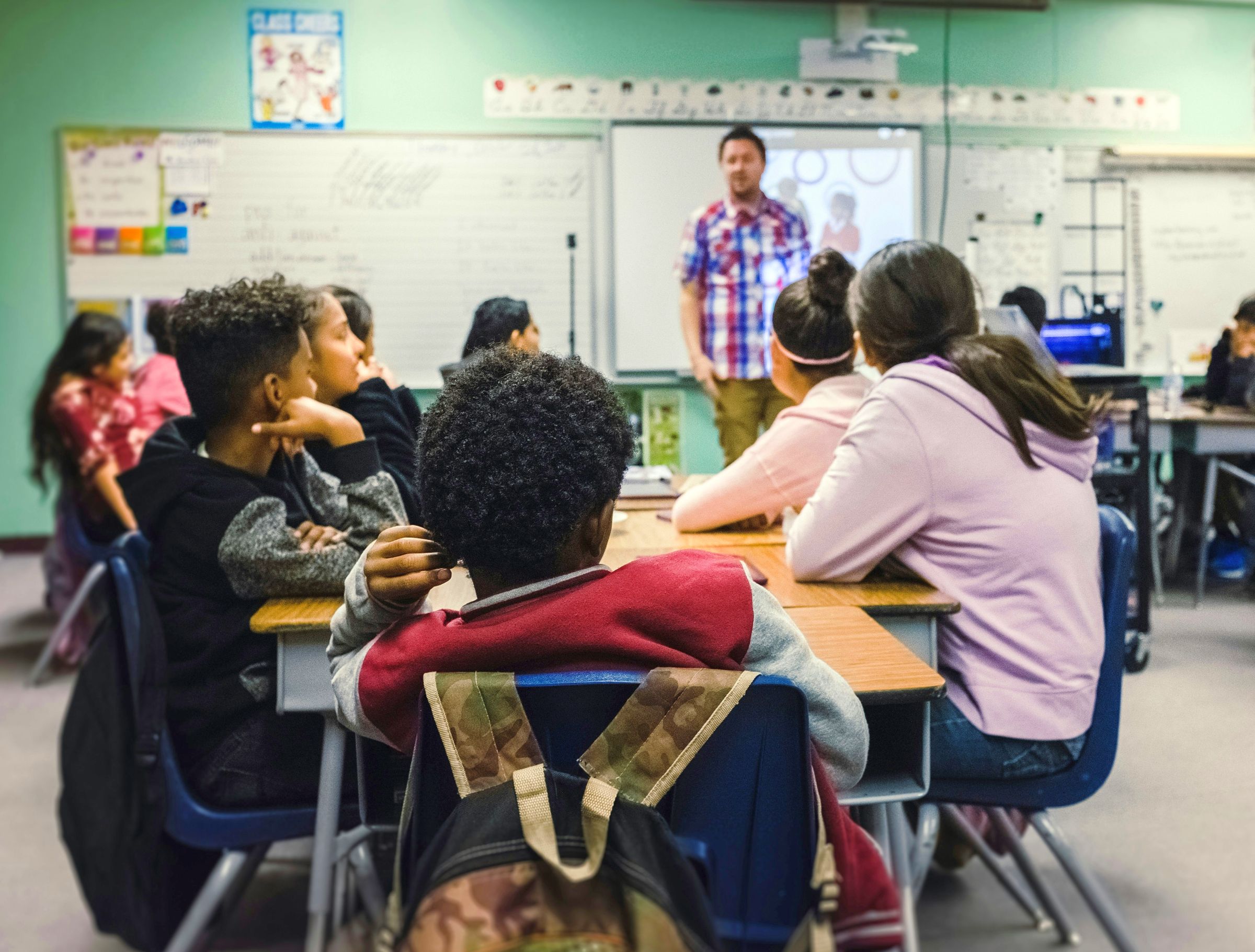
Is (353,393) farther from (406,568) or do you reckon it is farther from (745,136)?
(745,136)

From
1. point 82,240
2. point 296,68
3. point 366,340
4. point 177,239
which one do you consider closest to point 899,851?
point 366,340

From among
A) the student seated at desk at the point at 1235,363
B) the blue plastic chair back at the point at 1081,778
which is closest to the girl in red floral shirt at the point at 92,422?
the blue plastic chair back at the point at 1081,778

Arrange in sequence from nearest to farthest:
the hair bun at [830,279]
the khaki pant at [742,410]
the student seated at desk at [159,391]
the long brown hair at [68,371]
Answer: the hair bun at [830,279] < the long brown hair at [68,371] < the student seated at desk at [159,391] < the khaki pant at [742,410]

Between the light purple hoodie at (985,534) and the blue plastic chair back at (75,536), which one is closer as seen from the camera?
the light purple hoodie at (985,534)

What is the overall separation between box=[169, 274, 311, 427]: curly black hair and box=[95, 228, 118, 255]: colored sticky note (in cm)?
393

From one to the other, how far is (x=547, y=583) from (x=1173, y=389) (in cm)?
495

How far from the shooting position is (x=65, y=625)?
3.38 metres

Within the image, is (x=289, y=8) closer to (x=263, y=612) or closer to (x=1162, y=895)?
(x=263, y=612)

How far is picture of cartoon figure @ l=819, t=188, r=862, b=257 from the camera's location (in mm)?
5395

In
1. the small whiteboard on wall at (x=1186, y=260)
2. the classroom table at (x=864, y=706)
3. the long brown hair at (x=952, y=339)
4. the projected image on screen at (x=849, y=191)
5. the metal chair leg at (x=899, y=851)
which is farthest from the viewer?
the small whiteboard on wall at (x=1186, y=260)

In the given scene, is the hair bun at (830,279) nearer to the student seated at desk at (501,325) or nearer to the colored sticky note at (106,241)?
the student seated at desk at (501,325)

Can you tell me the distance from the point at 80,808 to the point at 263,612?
0.38 metres

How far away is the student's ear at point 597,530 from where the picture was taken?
0.92 meters

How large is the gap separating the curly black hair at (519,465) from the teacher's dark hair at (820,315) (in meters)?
1.17
